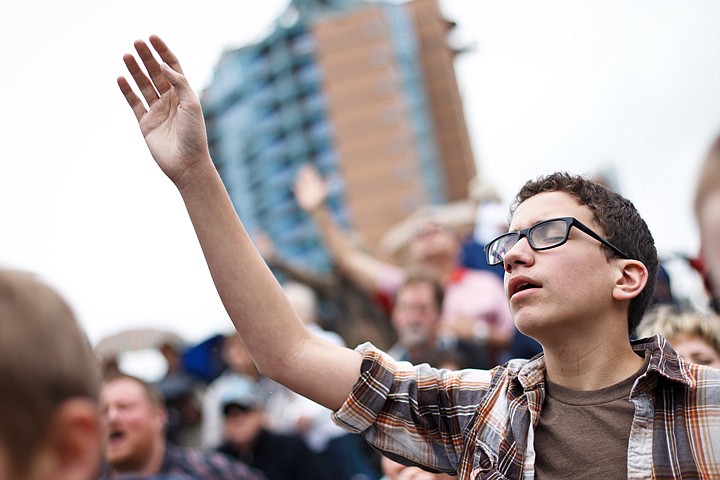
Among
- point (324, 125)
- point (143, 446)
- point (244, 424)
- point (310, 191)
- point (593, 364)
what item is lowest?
point (324, 125)

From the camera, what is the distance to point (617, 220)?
6.66ft

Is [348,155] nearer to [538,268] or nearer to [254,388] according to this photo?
[254,388]

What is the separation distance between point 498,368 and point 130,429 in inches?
103

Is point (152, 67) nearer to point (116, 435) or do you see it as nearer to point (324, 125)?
point (116, 435)

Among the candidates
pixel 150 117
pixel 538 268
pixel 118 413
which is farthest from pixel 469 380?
pixel 118 413

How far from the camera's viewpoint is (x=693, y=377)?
5.80 feet

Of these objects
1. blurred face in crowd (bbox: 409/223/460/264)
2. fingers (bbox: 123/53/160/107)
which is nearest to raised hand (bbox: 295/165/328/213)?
blurred face in crowd (bbox: 409/223/460/264)

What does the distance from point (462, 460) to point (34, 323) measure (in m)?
1.13

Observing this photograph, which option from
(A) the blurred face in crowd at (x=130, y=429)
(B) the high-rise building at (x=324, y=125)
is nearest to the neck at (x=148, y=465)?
(A) the blurred face in crowd at (x=130, y=429)

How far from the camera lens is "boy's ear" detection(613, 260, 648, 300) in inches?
77.3

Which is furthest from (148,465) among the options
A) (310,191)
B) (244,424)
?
(310,191)

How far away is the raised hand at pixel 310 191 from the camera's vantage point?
5.86 meters

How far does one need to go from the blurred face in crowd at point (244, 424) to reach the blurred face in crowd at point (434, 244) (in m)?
1.38

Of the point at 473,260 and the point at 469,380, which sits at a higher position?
the point at 469,380
